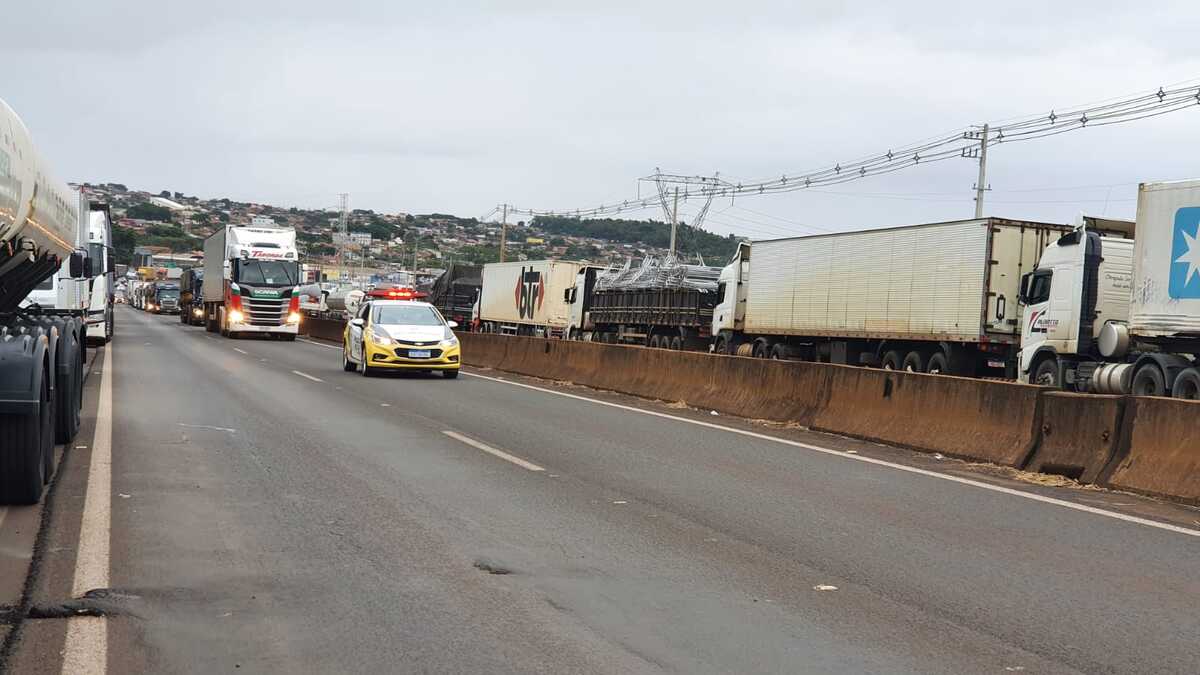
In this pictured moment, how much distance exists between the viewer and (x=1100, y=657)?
5.15m

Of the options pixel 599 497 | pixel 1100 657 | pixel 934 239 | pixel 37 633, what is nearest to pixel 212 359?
pixel 934 239

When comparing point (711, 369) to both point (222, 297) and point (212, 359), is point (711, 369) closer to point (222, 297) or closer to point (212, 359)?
point (212, 359)

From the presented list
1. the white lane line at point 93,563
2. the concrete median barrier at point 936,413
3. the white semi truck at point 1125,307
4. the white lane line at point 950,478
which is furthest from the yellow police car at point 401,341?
the white semi truck at point 1125,307

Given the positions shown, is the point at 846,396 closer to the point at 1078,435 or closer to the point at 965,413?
the point at 965,413

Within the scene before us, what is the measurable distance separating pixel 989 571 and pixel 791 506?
223 cm

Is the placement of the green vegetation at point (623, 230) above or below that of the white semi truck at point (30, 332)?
above

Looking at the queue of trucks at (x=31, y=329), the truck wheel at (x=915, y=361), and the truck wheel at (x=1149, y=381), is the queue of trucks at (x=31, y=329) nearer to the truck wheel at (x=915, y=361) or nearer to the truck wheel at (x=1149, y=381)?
the truck wheel at (x=1149, y=381)

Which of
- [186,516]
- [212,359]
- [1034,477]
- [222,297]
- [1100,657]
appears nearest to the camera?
[1100,657]

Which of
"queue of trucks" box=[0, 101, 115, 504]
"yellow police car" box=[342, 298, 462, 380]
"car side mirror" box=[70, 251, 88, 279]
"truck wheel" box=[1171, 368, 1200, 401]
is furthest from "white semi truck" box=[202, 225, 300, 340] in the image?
"truck wheel" box=[1171, 368, 1200, 401]

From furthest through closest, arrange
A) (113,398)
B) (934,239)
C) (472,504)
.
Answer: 1. (934,239)
2. (113,398)
3. (472,504)

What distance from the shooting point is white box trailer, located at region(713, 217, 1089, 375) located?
23.7 m

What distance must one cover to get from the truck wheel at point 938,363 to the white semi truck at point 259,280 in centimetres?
2471

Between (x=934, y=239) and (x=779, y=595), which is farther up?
(x=934, y=239)

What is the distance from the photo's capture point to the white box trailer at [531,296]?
45.5m
